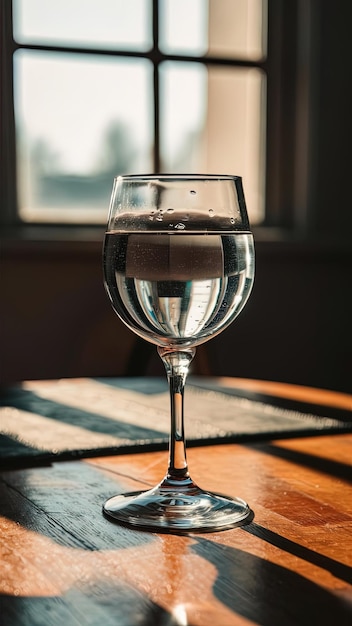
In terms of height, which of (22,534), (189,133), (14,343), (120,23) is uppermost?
(120,23)

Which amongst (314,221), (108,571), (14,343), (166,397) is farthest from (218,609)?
(314,221)

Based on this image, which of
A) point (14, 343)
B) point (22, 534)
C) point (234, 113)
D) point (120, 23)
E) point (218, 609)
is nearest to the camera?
point (218, 609)

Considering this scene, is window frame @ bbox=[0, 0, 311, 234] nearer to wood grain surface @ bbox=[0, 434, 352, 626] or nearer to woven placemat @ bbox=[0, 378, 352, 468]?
woven placemat @ bbox=[0, 378, 352, 468]

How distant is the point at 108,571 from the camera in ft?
1.51

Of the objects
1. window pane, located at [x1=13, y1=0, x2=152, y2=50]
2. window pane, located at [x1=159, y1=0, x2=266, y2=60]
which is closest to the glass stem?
window pane, located at [x1=13, y1=0, x2=152, y2=50]

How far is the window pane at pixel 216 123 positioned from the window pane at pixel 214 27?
6 centimetres

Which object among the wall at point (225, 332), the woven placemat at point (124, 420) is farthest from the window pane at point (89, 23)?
the woven placemat at point (124, 420)

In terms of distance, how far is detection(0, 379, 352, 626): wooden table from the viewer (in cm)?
40

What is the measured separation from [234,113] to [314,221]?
404mm

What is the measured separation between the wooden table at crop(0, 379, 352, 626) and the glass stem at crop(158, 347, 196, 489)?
0.17 feet

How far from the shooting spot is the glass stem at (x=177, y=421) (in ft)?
1.93

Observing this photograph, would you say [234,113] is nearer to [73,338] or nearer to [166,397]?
Result: [73,338]

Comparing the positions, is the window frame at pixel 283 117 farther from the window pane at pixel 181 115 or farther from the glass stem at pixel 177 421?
the glass stem at pixel 177 421

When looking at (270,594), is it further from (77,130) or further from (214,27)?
(214,27)
